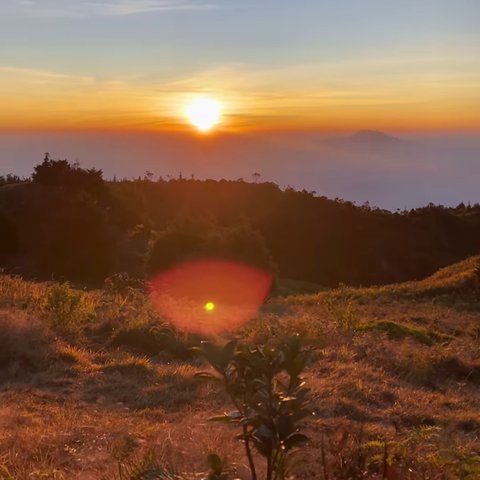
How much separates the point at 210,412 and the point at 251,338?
265 cm

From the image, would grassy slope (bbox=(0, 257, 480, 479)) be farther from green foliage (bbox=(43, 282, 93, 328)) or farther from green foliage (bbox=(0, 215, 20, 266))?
green foliage (bbox=(0, 215, 20, 266))

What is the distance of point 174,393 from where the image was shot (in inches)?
246

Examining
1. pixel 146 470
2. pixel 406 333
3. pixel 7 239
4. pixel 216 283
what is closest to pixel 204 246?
pixel 216 283

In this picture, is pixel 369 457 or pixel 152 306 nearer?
pixel 369 457

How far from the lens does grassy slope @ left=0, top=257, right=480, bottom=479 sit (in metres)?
4.33

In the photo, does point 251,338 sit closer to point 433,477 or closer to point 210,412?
point 210,412

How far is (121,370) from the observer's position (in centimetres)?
703

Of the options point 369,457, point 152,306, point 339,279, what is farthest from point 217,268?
point 369,457

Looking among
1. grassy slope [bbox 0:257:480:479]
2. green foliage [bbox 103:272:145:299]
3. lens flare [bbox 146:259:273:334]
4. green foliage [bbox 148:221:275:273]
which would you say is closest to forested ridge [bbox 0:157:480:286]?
green foliage [bbox 148:221:275:273]

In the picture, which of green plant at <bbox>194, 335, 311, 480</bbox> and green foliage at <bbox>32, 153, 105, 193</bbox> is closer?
green plant at <bbox>194, 335, 311, 480</bbox>

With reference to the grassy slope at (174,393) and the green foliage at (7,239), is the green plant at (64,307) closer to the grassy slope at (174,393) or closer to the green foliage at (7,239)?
the grassy slope at (174,393)

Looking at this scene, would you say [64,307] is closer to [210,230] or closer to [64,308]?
[64,308]

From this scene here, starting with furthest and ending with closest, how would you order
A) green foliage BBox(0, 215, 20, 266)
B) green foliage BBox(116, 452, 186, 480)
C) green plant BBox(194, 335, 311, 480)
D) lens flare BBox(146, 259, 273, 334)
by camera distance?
green foliage BBox(0, 215, 20, 266) → lens flare BBox(146, 259, 273, 334) → green foliage BBox(116, 452, 186, 480) → green plant BBox(194, 335, 311, 480)

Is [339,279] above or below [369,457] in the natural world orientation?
below
